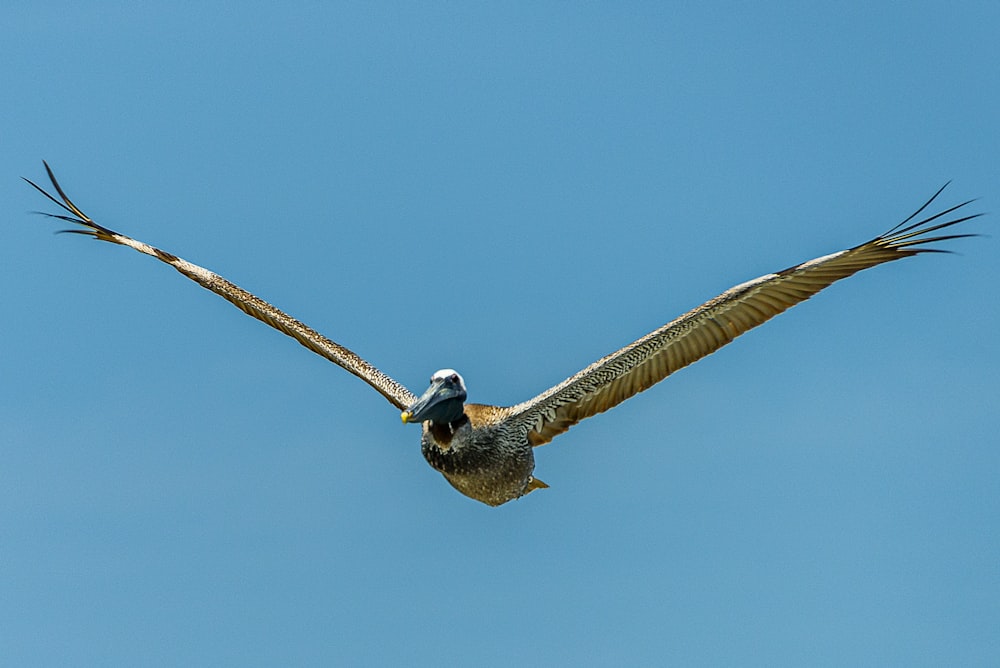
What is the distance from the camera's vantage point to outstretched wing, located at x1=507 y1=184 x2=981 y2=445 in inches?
617

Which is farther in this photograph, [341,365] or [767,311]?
[341,365]

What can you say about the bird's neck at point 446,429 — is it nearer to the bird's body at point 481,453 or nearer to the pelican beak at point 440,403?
the bird's body at point 481,453

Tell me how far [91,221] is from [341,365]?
4410 mm

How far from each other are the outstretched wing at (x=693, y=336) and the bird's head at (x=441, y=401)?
0.92 meters

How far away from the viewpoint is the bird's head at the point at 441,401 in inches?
625

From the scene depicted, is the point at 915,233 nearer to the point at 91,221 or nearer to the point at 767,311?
the point at 767,311

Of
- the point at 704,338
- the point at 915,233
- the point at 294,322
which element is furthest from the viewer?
the point at 294,322

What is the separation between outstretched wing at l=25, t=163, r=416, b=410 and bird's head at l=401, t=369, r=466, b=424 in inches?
66.7

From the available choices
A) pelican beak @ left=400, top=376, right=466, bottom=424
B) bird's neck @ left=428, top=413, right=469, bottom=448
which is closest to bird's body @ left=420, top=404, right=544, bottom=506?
bird's neck @ left=428, top=413, right=469, bottom=448

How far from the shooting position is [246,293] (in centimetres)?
1895

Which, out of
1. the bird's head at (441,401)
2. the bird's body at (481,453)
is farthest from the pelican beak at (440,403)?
the bird's body at (481,453)

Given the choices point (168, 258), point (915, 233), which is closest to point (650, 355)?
point (915, 233)

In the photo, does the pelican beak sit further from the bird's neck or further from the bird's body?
the bird's body

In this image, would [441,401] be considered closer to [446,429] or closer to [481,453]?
[446,429]
